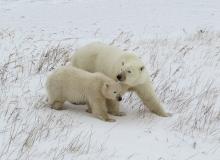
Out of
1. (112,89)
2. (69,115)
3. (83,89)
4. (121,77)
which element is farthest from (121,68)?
(69,115)

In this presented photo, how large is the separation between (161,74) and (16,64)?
2765mm

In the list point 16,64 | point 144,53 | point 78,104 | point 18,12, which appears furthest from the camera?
point 18,12

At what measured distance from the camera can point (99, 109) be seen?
7043 millimetres

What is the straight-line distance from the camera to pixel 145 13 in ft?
60.9

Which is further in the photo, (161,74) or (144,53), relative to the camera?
(144,53)

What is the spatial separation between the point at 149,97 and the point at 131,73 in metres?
0.56

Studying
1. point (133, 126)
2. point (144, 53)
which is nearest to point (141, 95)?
point (133, 126)

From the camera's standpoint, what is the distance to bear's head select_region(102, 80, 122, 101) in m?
6.93

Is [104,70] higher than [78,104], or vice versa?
[104,70]

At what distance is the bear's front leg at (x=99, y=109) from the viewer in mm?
7031

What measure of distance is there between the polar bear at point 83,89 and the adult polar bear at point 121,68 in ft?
0.74

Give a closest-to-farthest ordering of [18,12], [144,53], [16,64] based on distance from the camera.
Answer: [16,64]
[144,53]
[18,12]

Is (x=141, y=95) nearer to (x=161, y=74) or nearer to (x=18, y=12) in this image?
(x=161, y=74)

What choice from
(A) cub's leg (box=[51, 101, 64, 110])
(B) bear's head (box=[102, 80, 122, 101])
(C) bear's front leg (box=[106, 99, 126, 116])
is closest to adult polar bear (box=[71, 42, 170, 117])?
(C) bear's front leg (box=[106, 99, 126, 116])
